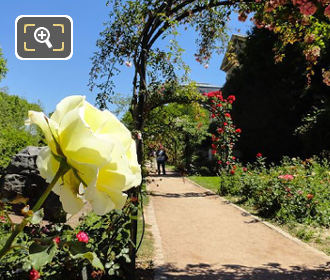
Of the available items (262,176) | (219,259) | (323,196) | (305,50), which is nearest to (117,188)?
(305,50)

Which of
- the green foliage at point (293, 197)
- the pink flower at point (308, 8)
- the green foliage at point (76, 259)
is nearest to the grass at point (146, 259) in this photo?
the green foliage at point (76, 259)

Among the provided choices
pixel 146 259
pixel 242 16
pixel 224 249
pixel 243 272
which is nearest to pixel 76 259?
pixel 146 259

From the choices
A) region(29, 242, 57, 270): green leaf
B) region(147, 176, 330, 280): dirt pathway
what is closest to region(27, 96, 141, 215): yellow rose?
region(29, 242, 57, 270): green leaf

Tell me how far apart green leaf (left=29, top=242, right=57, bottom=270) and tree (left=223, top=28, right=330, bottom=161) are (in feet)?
55.9

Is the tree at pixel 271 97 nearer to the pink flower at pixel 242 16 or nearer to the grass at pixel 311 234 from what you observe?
the grass at pixel 311 234

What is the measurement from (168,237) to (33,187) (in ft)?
10.6

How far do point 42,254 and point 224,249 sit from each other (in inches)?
217

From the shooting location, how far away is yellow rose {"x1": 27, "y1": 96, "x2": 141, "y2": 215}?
0.38m

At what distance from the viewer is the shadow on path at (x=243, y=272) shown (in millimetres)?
4309

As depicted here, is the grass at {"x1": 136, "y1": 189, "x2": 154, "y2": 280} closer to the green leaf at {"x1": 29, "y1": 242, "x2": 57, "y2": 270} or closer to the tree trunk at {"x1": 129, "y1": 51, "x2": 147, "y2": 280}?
the tree trunk at {"x1": 129, "y1": 51, "x2": 147, "y2": 280}

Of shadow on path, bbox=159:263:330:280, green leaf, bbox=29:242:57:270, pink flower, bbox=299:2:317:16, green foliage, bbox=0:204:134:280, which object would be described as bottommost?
shadow on path, bbox=159:263:330:280

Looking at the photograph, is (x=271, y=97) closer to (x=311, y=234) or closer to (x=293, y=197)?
(x=293, y=197)

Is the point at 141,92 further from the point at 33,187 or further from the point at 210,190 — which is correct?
the point at 210,190

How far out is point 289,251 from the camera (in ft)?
17.9
